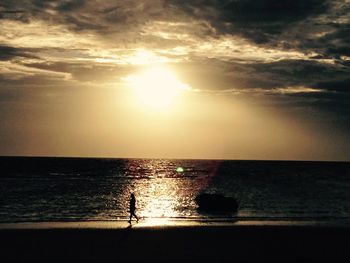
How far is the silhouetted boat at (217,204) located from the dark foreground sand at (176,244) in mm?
16087

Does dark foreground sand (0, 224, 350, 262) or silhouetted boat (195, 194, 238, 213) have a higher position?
silhouetted boat (195, 194, 238, 213)

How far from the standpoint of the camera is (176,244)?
25.5 meters

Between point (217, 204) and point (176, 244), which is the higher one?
point (217, 204)

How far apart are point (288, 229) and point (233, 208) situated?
17.6 m

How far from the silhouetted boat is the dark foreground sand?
16087 millimetres

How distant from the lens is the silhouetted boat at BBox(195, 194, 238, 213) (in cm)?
4950

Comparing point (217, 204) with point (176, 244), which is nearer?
point (176, 244)

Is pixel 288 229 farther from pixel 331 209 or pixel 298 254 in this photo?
pixel 331 209

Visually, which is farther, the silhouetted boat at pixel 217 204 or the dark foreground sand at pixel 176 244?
the silhouetted boat at pixel 217 204

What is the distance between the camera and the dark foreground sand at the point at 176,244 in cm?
2209

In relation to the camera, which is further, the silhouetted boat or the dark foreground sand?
the silhouetted boat

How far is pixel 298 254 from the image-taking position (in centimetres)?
2308

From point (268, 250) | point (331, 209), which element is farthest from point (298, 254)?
point (331, 209)

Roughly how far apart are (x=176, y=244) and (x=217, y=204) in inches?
1009
